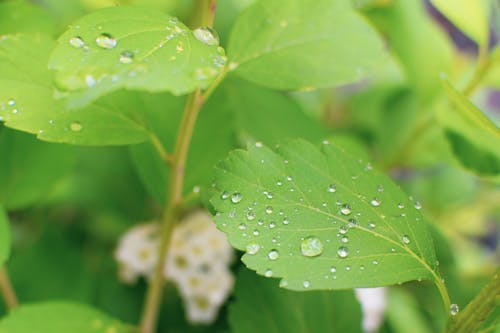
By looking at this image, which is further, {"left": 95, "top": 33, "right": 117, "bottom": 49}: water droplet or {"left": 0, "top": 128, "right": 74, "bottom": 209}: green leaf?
{"left": 0, "top": 128, "right": 74, "bottom": 209}: green leaf

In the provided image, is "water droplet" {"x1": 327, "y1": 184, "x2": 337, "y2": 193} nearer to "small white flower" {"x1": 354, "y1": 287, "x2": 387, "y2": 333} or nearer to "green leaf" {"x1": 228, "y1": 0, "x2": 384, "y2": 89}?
"green leaf" {"x1": 228, "y1": 0, "x2": 384, "y2": 89}

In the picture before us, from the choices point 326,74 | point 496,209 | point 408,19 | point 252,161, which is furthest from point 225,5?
point 496,209

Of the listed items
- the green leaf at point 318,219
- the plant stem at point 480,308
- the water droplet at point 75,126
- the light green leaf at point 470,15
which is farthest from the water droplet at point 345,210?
the light green leaf at point 470,15

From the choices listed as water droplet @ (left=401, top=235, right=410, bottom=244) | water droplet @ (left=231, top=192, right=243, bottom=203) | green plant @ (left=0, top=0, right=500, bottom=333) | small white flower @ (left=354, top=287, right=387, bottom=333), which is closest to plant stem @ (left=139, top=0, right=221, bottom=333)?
green plant @ (left=0, top=0, right=500, bottom=333)

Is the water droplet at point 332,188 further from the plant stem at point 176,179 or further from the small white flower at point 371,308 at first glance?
the small white flower at point 371,308

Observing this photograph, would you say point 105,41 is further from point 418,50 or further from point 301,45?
point 418,50

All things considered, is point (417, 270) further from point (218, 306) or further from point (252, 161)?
point (218, 306)

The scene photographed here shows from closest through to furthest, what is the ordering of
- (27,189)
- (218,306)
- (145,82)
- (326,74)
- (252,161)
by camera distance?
(145,82) < (252,161) < (326,74) < (27,189) < (218,306)
